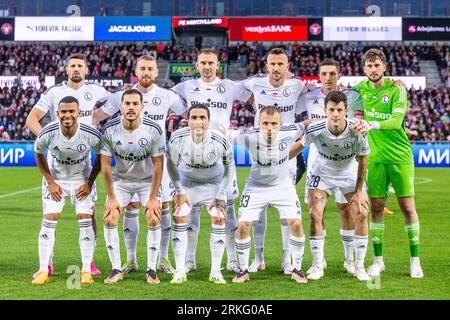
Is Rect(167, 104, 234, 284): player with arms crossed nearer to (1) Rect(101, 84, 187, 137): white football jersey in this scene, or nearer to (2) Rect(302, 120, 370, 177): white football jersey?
(1) Rect(101, 84, 187, 137): white football jersey

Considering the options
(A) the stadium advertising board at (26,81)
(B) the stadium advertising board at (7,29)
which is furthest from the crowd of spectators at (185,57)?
(B) the stadium advertising board at (7,29)

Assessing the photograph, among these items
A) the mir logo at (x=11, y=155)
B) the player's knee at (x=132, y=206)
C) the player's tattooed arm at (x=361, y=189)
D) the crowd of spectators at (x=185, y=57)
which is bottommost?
the player's knee at (x=132, y=206)

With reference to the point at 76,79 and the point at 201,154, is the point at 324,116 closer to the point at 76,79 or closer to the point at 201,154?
the point at 201,154

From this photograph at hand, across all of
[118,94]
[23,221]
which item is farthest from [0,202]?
[118,94]

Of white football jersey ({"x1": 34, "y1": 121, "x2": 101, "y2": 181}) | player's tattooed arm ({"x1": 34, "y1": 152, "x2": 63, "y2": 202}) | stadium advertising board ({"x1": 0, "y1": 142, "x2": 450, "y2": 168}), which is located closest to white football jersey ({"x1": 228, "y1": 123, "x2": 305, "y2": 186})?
white football jersey ({"x1": 34, "y1": 121, "x2": 101, "y2": 181})

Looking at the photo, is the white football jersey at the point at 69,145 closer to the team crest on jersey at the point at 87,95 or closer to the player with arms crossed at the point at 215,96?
the team crest on jersey at the point at 87,95

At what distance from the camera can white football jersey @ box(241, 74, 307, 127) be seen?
743cm

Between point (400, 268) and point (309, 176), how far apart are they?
1.37m

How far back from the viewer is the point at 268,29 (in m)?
35.2

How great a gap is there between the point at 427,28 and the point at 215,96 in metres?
29.7

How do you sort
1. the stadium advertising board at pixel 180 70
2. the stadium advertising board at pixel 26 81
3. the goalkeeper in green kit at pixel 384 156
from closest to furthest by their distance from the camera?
the goalkeeper in green kit at pixel 384 156
the stadium advertising board at pixel 26 81
the stadium advertising board at pixel 180 70

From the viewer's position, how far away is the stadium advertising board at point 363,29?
34.2 metres

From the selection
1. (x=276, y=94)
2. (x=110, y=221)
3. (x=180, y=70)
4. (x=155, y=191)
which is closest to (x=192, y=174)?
(x=155, y=191)

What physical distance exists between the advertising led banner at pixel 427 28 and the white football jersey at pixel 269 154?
29.6 m
